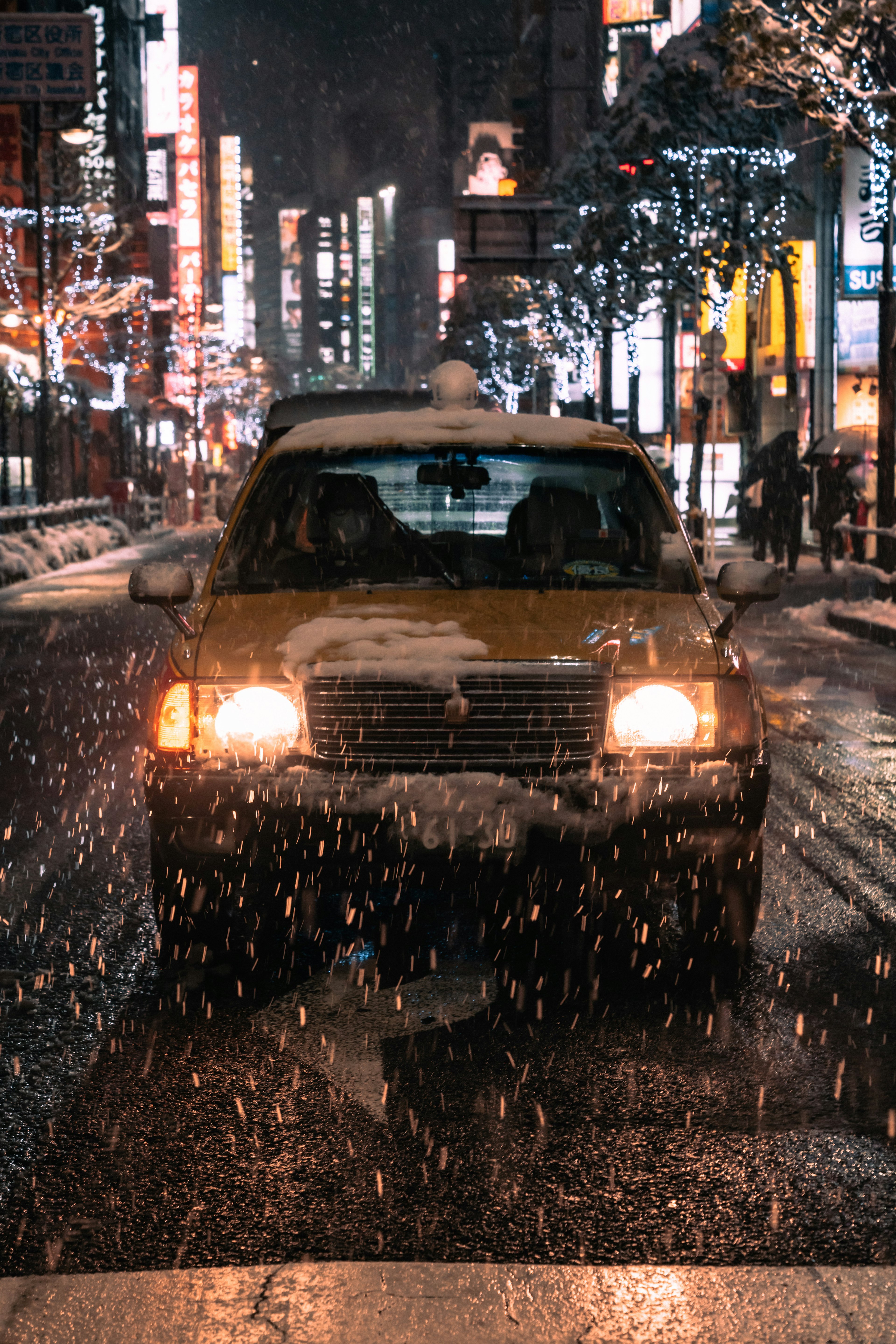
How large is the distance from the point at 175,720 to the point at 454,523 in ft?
5.14

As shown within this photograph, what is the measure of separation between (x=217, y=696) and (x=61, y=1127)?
1.40m

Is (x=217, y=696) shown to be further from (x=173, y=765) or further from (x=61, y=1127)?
(x=61, y=1127)

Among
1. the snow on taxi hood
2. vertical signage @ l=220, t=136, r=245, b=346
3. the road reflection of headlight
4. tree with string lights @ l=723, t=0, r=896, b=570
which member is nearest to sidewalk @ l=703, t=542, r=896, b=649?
tree with string lights @ l=723, t=0, r=896, b=570

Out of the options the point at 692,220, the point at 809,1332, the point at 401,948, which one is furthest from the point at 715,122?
the point at 809,1332

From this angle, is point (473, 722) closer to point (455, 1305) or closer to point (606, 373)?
point (455, 1305)

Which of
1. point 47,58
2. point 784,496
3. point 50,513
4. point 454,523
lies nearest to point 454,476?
point 454,523

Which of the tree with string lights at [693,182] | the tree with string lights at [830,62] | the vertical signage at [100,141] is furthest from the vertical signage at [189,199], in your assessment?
the tree with string lights at [830,62]

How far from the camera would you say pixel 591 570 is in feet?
19.0

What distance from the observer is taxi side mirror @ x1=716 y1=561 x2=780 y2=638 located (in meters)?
5.48

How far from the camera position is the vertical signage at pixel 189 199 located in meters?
104

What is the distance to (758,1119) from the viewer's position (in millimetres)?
4125

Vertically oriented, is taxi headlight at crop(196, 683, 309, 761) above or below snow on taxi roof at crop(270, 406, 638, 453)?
below

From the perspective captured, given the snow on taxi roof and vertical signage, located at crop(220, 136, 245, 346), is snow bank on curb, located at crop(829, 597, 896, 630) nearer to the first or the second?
the snow on taxi roof

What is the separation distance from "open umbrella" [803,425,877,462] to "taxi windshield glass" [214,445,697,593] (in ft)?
67.4
